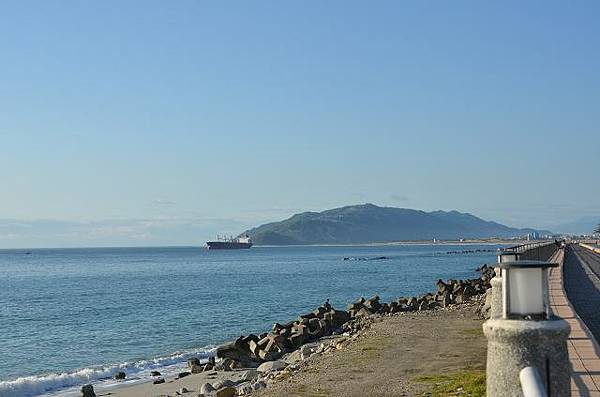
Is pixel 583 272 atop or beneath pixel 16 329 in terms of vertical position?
atop

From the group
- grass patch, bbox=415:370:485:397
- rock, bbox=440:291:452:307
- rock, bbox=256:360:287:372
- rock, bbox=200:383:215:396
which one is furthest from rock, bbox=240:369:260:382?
rock, bbox=440:291:452:307

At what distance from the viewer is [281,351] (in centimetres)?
2144

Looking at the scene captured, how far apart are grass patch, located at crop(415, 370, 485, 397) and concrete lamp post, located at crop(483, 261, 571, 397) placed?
22.8ft

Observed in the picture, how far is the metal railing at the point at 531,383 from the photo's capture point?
3.04 meters

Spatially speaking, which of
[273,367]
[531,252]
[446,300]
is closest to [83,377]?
[273,367]

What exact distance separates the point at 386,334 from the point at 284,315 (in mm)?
17915

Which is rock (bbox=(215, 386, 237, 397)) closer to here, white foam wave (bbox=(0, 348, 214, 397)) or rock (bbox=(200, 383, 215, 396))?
rock (bbox=(200, 383, 215, 396))

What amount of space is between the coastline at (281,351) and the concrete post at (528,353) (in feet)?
32.6

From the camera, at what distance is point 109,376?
21172 mm

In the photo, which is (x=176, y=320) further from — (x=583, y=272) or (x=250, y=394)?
(x=250, y=394)

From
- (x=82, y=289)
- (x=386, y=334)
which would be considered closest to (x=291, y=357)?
(x=386, y=334)

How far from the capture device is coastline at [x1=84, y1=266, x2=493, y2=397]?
53.7ft

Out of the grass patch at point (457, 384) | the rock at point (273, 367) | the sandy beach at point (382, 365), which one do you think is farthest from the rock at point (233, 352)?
the grass patch at point (457, 384)

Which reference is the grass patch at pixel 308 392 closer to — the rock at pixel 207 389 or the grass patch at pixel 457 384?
the grass patch at pixel 457 384
